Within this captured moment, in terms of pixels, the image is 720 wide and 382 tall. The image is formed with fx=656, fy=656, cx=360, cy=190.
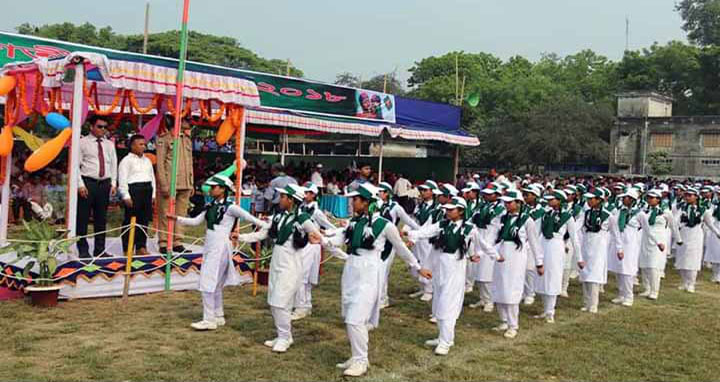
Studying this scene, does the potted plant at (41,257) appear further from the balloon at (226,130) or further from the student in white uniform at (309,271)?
the student in white uniform at (309,271)

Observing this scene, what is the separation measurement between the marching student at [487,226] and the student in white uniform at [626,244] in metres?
1.97

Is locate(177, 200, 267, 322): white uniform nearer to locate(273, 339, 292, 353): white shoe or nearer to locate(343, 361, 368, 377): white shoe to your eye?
→ locate(273, 339, 292, 353): white shoe

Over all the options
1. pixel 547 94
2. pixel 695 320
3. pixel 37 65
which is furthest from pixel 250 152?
pixel 547 94

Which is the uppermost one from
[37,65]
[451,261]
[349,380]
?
[37,65]

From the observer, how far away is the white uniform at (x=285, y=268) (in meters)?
6.51

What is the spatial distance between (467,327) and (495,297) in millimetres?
581

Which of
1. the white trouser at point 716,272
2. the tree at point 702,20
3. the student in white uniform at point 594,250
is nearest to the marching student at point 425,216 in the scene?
the student in white uniform at point 594,250

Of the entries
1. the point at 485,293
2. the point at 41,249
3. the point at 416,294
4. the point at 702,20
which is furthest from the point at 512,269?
the point at 702,20

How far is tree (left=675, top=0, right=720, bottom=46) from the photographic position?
2131 inches

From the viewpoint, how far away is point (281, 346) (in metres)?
6.64

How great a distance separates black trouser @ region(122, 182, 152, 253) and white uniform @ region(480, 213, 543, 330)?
4694 mm

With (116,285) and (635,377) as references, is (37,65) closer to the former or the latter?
(116,285)

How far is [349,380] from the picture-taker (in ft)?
19.1

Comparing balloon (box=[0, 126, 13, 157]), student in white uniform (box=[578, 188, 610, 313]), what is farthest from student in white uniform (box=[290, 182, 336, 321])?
balloon (box=[0, 126, 13, 157])
